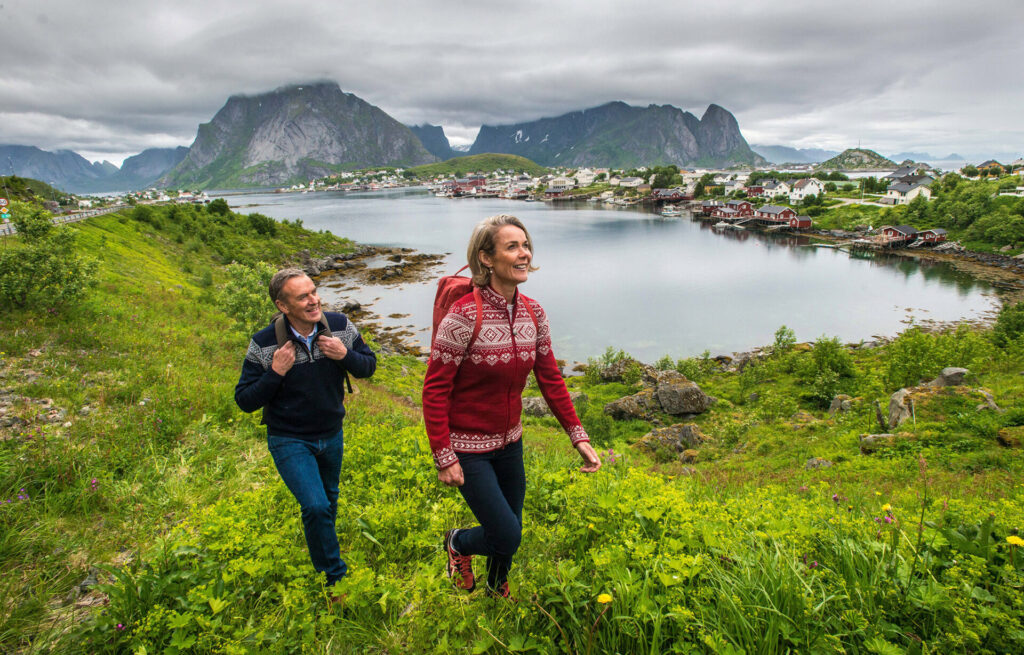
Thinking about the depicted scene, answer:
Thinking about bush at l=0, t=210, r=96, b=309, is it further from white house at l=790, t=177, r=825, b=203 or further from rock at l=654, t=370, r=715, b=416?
white house at l=790, t=177, r=825, b=203

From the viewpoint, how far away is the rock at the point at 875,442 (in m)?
9.19

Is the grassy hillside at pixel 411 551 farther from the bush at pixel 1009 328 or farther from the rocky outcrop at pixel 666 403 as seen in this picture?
the bush at pixel 1009 328

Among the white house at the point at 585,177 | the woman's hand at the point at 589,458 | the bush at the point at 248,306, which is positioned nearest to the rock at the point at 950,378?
the woman's hand at the point at 589,458

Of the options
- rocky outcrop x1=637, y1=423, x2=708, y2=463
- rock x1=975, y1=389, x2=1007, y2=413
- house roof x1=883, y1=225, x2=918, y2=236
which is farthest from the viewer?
house roof x1=883, y1=225, x2=918, y2=236

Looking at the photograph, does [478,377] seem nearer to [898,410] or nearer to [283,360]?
[283,360]

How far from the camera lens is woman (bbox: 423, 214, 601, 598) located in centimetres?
255

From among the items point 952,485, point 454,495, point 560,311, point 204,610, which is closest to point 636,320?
point 560,311

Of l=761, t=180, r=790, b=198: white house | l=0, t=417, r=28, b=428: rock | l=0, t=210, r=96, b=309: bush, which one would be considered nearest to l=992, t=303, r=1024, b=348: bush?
l=0, t=417, r=28, b=428: rock

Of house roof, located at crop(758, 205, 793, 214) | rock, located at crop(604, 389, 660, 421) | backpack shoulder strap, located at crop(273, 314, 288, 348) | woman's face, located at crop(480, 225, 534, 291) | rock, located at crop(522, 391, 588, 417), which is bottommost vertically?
rock, located at crop(604, 389, 660, 421)

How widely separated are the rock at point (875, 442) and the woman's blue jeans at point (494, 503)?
31.9 feet

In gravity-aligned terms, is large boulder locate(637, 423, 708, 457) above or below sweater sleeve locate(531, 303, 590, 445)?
below

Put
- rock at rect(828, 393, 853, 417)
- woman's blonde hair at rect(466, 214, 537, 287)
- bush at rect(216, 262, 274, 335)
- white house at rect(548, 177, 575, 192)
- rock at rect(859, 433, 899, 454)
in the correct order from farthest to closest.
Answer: white house at rect(548, 177, 575, 192) → bush at rect(216, 262, 274, 335) → rock at rect(828, 393, 853, 417) → rock at rect(859, 433, 899, 454) → woman's blonde hair at rect(466, 214, 537, 287)

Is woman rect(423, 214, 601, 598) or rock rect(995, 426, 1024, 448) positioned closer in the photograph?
woman rect(423, 214, 601, 598)

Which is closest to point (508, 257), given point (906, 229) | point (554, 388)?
point (554, 388)
